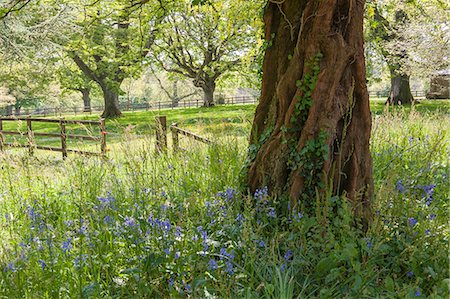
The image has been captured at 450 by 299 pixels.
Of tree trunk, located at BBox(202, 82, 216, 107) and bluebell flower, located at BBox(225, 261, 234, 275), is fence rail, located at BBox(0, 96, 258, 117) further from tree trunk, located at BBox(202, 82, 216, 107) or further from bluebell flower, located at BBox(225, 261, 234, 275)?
bluebell flower, located at BBox(225, 261, 234, 275)

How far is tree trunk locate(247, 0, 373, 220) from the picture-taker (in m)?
3.15

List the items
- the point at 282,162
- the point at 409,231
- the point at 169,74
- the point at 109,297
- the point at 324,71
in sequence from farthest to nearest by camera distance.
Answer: the point at 169,74 → the point at 282,162 → the point at 324,71 → the point at 409,231 → the point at 109,297

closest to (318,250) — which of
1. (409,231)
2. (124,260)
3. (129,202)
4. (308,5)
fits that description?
(409,231)

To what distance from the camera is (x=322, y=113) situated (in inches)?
125

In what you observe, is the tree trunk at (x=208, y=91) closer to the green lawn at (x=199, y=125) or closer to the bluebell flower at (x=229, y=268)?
the green lawn at (x=199, y=125)

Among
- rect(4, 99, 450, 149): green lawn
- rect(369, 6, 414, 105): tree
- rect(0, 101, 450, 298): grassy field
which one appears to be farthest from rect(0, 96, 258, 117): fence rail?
rect(0, 101, 450, 298): grassy field

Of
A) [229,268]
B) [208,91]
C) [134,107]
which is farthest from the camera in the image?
[134,107]

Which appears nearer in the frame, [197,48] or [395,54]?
[395,54]

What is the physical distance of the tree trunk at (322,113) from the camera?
3.15 meters

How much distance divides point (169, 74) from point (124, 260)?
29.2 metres

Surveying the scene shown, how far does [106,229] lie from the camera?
273 cm

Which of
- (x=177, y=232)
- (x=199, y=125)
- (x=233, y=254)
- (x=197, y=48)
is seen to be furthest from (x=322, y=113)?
(x=197, y=48)

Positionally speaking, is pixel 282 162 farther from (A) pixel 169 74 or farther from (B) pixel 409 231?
(A) pixel 169 74

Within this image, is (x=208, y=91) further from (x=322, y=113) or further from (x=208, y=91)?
(x=322, y=113)
